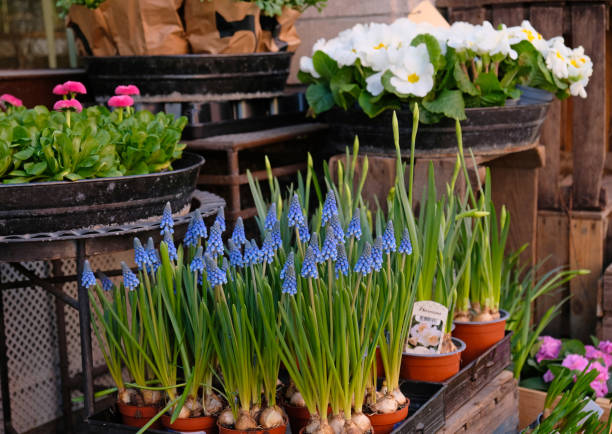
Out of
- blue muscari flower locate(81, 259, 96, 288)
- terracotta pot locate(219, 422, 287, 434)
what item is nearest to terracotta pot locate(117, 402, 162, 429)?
terracotta pot locate(219, 422, 287, 434)

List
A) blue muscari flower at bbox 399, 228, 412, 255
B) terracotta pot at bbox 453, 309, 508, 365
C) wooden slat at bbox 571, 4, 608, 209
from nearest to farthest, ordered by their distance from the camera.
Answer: blue muscari flower at bbox 399, 228, 412, 255 < terracotta pot at bbox 453, 309, 508, 365 < wooden slat at bbox 571, 4, 608, 209

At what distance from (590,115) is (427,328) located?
155cm

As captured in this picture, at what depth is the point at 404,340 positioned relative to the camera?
64.7 inches

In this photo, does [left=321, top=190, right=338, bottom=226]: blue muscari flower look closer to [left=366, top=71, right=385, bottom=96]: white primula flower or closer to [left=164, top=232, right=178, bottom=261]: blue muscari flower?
[left=164, top=232, right=178, bottom=261]: blue muscari flower

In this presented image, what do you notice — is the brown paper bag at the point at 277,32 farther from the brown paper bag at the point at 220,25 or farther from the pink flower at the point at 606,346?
the pink flower at the point at 606,346

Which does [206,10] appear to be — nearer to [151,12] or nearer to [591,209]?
[151,12]

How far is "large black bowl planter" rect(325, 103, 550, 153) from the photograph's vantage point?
7.65 feet

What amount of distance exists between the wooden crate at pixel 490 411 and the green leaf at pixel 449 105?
72cm

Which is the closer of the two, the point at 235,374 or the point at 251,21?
the point at 235,374

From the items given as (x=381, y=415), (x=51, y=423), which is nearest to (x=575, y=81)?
(x=381, y=415)

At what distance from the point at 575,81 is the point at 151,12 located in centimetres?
130

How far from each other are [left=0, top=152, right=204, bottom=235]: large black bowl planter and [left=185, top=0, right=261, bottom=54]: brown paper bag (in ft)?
2.81

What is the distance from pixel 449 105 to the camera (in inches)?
88.3

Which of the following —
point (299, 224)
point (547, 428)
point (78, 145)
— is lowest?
point (547, 428)
